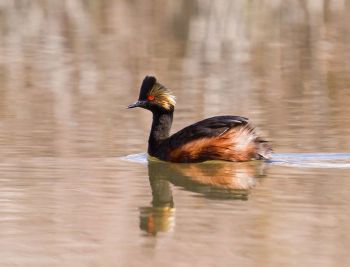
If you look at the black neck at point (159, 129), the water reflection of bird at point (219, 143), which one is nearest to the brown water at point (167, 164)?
the water reflection of bird at point (219, 143)

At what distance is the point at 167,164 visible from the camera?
1251 centimetres

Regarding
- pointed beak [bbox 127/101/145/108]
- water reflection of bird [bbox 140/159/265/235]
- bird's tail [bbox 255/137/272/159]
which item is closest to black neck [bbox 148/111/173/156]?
pointed beak [bbox 127/101/145/108]

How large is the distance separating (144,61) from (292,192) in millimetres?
12206

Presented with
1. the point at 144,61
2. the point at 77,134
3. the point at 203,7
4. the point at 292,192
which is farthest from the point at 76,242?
the point at 203,7

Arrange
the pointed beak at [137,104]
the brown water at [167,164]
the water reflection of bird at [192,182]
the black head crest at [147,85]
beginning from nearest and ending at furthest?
the brown water at [167,164], the water reflection of bird at [192,182], the pointed beak at [137,104], the black head crest at [147,85]

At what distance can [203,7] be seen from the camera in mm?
32125

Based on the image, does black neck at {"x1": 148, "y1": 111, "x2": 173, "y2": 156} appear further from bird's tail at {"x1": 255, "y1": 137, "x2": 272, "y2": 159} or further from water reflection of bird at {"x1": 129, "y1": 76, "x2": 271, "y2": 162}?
bird's tail at {"x1": 255, "y1": 137, "x2": 272, "y2": 159}

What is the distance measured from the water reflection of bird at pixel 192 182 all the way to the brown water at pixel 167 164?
20 millimetres

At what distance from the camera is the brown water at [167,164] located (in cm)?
823

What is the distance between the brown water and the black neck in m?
0.26

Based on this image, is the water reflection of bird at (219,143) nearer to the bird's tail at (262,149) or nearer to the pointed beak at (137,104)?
the bird's tail at (262,149)

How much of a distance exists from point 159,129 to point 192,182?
2126 millimetres

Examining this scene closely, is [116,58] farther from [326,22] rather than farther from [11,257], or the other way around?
[11,257]

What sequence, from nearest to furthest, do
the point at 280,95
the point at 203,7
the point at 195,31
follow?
1. the point at 280,95
2. the point at 195,31
3. the point at 203,7
